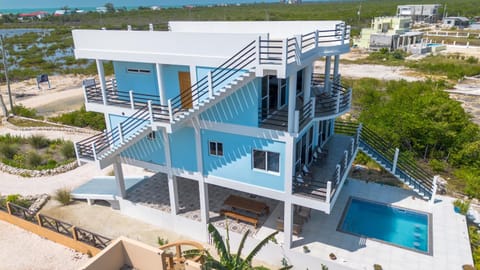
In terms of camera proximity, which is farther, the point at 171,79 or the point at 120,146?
the point at 120,146

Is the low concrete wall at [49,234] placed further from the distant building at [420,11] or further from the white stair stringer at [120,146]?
the distant building at [420,11]

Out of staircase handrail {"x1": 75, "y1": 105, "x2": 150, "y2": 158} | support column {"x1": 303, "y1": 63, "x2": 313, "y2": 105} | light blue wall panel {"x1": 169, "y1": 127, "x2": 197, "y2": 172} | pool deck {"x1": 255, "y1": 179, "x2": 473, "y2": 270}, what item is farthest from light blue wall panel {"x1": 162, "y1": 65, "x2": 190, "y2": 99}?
pool deck {"x1": 255, "y1": 179, "x2": 473, "y2": 270}

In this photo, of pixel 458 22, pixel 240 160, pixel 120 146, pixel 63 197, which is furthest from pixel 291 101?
pixel 458 22

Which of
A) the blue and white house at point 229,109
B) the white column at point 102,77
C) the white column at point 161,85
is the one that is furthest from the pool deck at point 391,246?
the white column at point 102,77

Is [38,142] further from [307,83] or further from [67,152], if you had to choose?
[307,83]

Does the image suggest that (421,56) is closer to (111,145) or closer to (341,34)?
(341,34)
